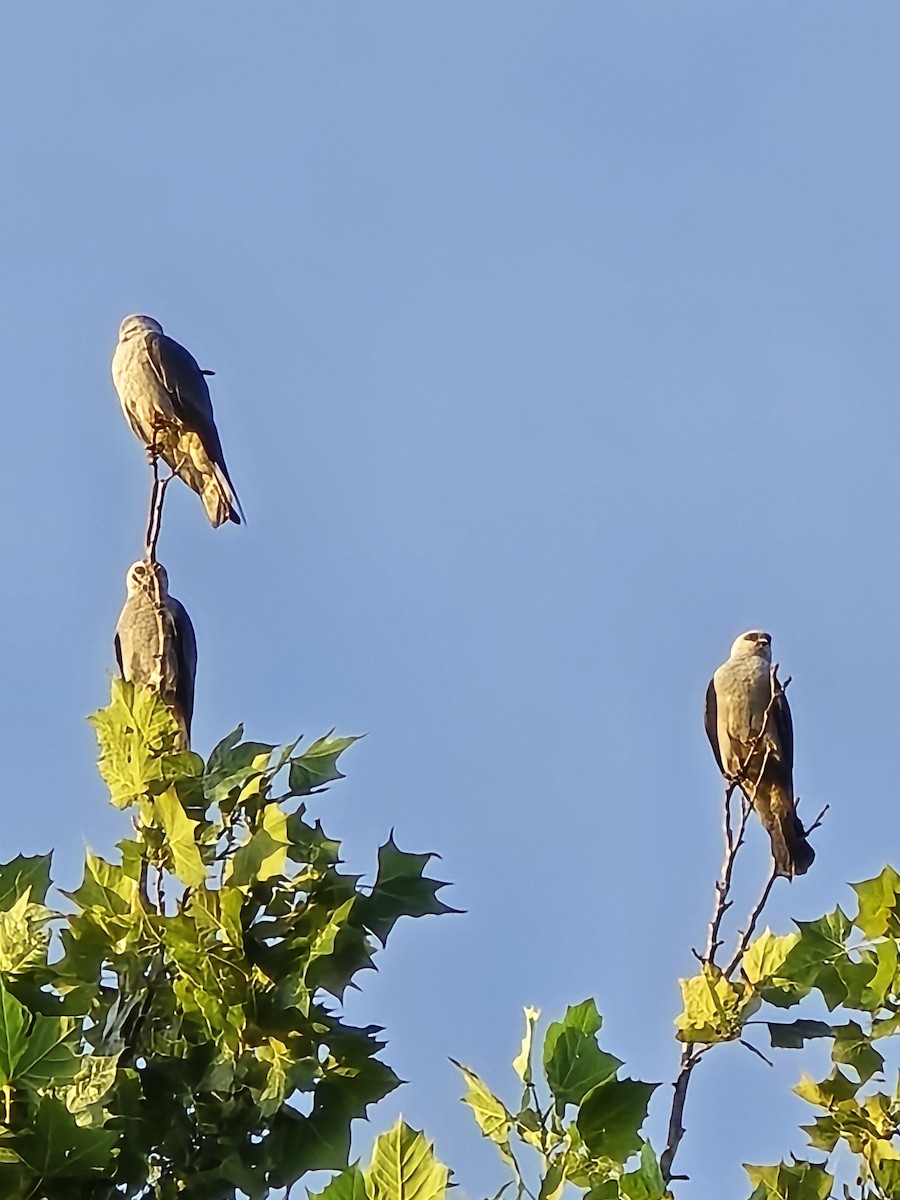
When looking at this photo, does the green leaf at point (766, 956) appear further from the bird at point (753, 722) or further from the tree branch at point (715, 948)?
the bird at point (753, 722)

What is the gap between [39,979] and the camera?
2746 millimetres

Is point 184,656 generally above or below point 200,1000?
above

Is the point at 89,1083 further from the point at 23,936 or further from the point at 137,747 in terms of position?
the point at 137,747

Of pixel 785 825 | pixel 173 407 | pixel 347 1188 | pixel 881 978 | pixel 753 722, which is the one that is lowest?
pixel 347 1188

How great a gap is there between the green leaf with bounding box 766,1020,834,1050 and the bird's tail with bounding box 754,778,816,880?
3612mm

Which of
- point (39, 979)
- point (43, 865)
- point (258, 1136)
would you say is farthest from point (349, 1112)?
point (43, 865)

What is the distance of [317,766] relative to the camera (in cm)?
291

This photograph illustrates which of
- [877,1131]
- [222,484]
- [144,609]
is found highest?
[222,484]

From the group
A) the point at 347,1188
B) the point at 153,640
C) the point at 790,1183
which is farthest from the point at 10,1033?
the point at 153,640

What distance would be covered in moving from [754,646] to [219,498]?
2985 millimetres

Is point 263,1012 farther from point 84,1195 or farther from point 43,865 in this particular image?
point 43,865

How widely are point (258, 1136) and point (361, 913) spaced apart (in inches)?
14.9

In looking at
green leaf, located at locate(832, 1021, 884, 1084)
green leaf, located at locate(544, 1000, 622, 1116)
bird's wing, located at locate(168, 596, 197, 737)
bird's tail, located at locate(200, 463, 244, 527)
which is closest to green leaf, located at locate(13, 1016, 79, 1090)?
green leaf, located at locate(544, 1000, 622, 1116)

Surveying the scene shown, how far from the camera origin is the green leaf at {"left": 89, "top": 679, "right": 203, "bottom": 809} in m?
2.99
